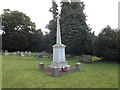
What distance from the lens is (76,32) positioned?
862 inches

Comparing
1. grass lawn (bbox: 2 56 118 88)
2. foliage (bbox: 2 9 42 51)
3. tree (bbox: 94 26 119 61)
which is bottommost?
grass lawn (bbox: 2 56 118 88)

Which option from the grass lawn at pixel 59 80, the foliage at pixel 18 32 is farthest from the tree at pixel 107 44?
the foliage at pixel 18 32

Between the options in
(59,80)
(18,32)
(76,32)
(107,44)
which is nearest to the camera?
(59,80)

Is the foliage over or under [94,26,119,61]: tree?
over

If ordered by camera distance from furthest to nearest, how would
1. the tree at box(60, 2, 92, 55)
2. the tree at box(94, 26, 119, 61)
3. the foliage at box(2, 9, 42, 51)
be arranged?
the foliage at box(2, 9, 42, 51), the tree at box(60, 2, 92, 55), the tree at box(94, 26, 119, 61)

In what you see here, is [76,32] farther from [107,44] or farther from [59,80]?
[59,80]

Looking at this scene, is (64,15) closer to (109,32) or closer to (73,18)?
(73,18)

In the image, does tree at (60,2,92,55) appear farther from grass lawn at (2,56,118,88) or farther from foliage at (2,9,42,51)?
foliage at (2,9,42,51)

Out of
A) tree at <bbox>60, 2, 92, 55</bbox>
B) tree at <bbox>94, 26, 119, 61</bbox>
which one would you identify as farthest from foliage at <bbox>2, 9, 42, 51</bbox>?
tree at <bbox>94, 26, 119, 61</bbox>

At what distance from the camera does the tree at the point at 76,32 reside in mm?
21875

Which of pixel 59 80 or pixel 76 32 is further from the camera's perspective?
pixel 76 32

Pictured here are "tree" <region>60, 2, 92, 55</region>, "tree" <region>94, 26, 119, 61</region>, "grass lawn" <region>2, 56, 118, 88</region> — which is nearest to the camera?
"grass lawn" <region>2, 56, 118, 88</region>

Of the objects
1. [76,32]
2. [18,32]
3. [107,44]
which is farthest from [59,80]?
[18,32]

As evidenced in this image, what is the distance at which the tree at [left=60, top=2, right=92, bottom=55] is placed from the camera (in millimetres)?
21875
